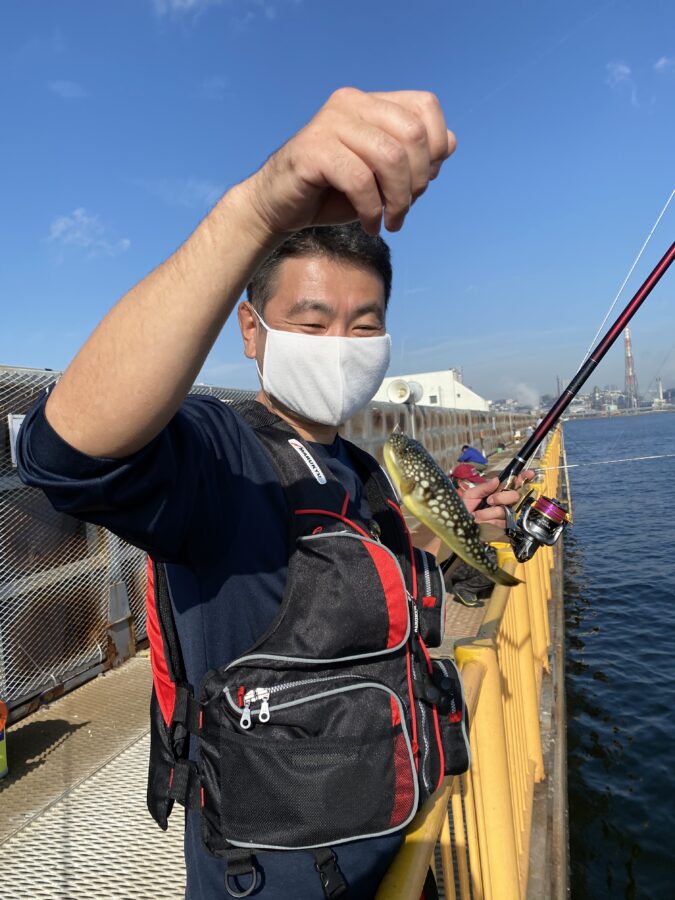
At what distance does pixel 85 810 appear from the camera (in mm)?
3758

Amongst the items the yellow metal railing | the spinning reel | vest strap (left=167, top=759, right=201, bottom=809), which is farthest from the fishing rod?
vest strap (left=167, top=759, right=201, bottom=809)

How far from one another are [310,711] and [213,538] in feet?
1.88

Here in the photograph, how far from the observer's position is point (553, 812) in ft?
14.4

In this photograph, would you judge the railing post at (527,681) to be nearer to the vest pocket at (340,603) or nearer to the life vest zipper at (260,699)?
the vest pocket at (340,603)

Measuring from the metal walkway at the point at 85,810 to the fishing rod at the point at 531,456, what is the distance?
113 inches

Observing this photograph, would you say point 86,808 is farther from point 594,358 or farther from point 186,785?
point 594,358

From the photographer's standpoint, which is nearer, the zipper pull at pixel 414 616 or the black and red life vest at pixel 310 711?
the black and red life vest at pixel 310 711

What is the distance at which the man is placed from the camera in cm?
102

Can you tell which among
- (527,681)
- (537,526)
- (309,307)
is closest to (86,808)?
(527,681)

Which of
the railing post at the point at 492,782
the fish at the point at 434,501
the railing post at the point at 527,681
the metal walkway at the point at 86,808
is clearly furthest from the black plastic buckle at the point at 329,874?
the railing post at the point at 527,681

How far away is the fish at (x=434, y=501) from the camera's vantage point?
243 cm

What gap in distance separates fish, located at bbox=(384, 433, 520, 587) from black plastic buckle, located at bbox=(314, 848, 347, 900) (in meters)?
1.26

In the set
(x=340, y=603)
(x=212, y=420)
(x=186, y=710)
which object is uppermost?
(x=212, y=420)

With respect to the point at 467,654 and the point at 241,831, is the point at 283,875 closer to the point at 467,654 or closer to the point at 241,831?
the point at 241,831
